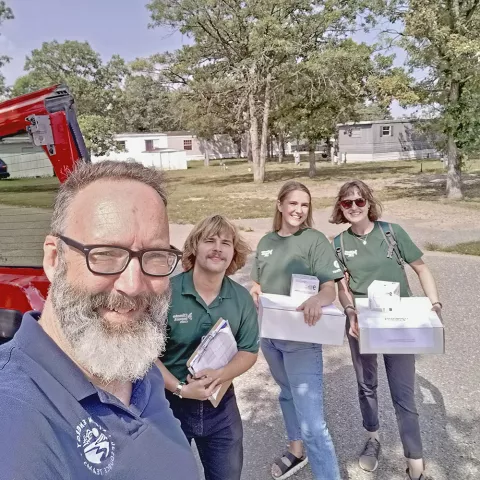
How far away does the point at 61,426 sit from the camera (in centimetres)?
97

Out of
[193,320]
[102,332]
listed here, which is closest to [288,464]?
[193,320]

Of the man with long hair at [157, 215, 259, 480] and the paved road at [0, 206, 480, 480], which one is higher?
the man with long hair at [157, 215, 259, 480]

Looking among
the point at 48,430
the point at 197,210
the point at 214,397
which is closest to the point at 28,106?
the point at 214,397

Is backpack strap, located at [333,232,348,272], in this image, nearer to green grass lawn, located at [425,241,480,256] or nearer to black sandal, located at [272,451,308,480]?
black sandal, located at [272,451,308,480]

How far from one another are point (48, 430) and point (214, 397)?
3.91 feet

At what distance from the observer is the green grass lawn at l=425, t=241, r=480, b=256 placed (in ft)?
26.1

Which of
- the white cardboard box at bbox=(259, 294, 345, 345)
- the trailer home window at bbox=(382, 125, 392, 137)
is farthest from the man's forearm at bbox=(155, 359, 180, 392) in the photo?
the trailer home window at bbox=(382, 125, 392, 137)

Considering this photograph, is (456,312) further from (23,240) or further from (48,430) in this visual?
(48,430)

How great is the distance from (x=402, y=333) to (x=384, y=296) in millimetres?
233

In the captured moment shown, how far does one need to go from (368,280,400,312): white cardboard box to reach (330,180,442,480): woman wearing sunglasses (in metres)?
0.12

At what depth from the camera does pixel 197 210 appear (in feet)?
45.5

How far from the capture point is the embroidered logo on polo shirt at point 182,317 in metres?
2.13

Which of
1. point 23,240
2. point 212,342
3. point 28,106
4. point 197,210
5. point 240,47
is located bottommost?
→ point 197,210

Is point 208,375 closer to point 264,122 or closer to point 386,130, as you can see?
point 264,122
